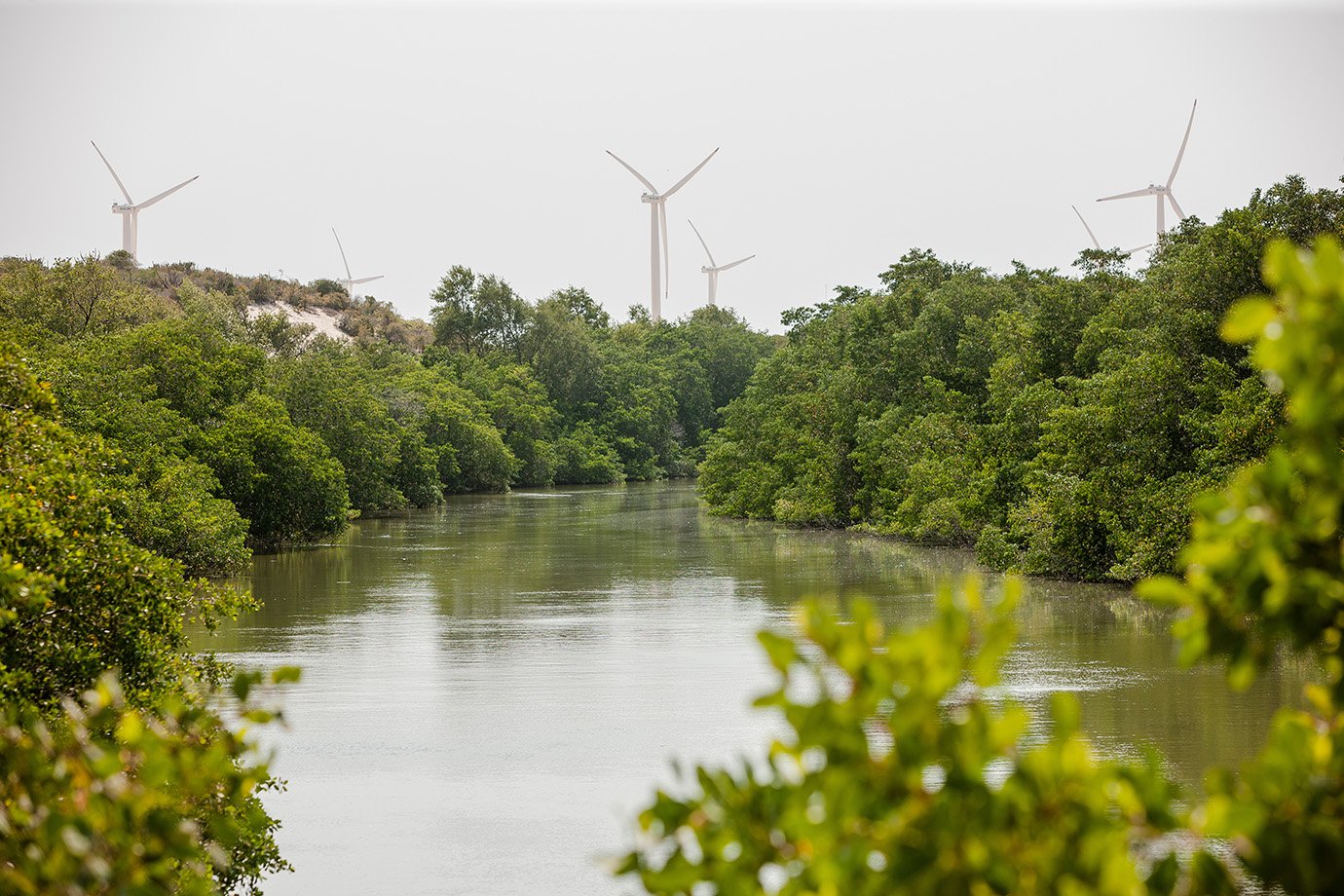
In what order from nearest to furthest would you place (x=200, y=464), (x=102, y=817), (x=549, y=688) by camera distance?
1. (x=102, y=817)
2. (x=549, y=688)
3. (x=200, y=464)

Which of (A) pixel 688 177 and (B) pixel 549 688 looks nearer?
(B) pixel 549 688

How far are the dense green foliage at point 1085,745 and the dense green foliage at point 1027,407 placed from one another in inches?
870

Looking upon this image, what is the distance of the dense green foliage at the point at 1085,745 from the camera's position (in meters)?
2.18

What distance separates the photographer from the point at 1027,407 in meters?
34.8

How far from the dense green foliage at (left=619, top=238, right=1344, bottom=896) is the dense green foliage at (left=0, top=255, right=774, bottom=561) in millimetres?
11885

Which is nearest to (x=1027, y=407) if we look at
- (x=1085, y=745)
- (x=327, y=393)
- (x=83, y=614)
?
(x=327, y=393)

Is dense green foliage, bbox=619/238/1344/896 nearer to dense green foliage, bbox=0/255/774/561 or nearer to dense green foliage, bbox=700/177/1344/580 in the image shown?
dense green foliage, bbox=0/255/774/561

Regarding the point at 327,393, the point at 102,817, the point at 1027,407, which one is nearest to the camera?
the point at 102,817

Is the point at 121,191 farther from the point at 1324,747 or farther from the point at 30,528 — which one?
the point at 1324,747

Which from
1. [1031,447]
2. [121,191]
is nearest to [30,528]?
[1031,447]

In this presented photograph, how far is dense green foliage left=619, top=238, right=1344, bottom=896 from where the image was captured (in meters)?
2.18

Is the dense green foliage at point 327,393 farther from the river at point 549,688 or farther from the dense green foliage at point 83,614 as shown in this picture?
the river at point 549,688

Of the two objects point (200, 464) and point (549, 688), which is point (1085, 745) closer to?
point (549, 688)

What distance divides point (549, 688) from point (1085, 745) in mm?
18967
